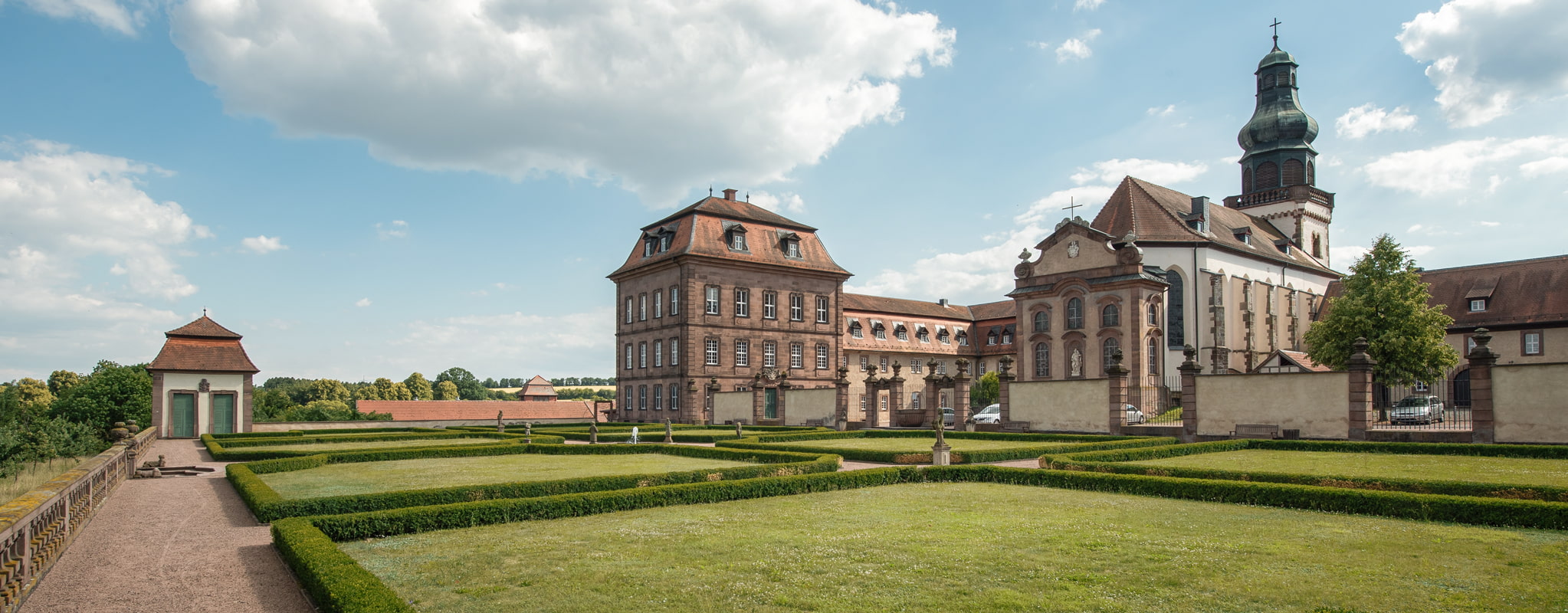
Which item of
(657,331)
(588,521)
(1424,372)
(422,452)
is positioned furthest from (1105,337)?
(588,521)

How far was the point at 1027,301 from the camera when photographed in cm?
5272

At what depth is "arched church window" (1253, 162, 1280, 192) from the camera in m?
66.3

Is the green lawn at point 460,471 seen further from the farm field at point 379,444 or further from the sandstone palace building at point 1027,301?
the sandstone palace building at point 1027,301

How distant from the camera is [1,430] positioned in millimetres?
24047

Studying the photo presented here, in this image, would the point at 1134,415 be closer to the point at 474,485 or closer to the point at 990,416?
the point at 990,416

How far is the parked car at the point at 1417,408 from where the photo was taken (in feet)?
125

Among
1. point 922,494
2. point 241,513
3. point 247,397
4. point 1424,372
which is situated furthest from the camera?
point 247,397

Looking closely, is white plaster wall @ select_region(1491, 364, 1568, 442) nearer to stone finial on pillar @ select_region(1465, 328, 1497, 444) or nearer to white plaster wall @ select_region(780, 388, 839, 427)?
stone finial on pillar @ select_region(1465, 328, 1497, 444)

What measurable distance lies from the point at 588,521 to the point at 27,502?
6.01 m

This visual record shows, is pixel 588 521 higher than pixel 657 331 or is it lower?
lower

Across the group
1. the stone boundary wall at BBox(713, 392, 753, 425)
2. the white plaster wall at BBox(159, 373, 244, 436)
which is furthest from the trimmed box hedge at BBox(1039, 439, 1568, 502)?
the white plaster wall at BBox(159, 373, 244, 436)

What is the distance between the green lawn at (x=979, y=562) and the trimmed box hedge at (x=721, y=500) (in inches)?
12.0

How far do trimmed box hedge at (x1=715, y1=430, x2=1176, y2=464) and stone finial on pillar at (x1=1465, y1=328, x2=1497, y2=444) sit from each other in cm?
714

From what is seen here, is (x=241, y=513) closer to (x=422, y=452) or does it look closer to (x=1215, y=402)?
(x=422, y=452)
